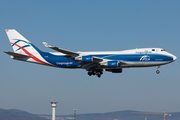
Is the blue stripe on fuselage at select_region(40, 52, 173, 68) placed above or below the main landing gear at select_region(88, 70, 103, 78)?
above

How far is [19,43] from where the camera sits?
57594 mm

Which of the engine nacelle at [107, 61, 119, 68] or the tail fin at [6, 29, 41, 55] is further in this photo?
the tail fin at [6, 29, 41, 55]

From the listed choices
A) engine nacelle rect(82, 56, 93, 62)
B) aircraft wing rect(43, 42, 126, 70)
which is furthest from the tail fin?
engine nacelle rect(82, 56, 93, 62)

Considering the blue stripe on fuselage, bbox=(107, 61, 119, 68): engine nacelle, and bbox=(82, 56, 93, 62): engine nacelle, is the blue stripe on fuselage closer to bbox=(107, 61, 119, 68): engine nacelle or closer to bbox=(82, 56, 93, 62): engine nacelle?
bbox=(107, 61, 119, 68): engine nacelle

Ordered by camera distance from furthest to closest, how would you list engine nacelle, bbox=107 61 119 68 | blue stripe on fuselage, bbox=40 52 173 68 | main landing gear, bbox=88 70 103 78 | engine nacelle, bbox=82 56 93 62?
1. main landing gear, bbox=88 70 103 78
2. engine nacelle, bbox=107 61 119 68
3. blue stripe on fuselage, bbox=40 52 173 68
4. engine nacelle, bbox=82 56 93 62

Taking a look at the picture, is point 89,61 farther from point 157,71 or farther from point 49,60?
point 157,71

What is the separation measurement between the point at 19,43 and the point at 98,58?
19044mm

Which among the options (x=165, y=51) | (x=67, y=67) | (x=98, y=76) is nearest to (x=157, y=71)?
(x=165, y=51)

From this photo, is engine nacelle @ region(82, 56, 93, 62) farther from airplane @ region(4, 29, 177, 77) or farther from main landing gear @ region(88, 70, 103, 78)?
main landing gear @ region(88, 70, 103, 78)

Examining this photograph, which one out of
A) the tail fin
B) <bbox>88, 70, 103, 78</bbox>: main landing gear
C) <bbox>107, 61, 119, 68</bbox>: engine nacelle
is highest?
the tail fin

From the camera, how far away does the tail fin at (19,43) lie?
185ft

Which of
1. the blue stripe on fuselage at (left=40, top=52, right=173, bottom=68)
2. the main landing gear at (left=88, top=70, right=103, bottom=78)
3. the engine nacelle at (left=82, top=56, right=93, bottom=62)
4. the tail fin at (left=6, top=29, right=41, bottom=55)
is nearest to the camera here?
the engine nacelle at (left=82, top=56, right=93, bottom=62)

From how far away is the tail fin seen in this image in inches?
2225

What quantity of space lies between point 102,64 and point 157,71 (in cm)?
1067
